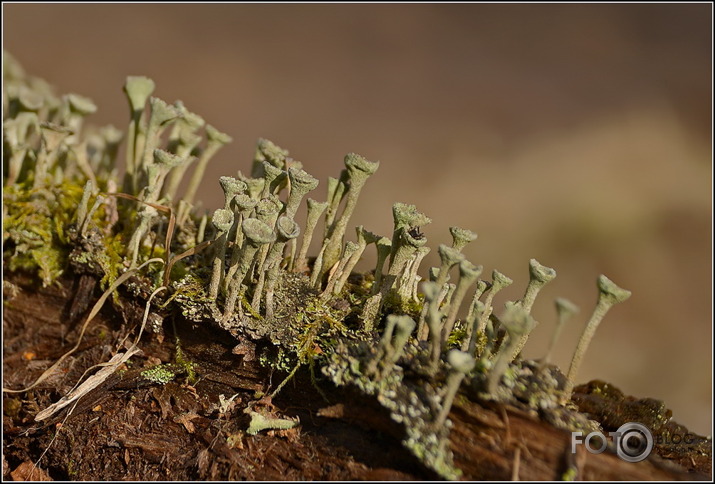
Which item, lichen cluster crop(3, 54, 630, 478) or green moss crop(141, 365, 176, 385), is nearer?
lichen cluster crop(3, 54, 630, 478)

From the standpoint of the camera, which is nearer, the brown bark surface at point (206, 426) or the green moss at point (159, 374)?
the brown bark surface at point (206, 426)

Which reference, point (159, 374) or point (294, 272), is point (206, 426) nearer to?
→ point (159, 374)

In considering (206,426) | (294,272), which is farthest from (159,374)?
(294,272)

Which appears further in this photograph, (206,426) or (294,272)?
(294,272)

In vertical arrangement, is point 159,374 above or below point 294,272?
below

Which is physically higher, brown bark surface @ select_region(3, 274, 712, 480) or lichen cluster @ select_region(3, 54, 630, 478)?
lichen cluster @ select_region(3, 54, 630, 478)

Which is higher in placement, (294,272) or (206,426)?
(294,272)

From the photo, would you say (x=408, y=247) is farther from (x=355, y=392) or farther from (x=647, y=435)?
(x=647, y=435)

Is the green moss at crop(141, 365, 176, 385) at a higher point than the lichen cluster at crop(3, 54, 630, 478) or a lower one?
lower
